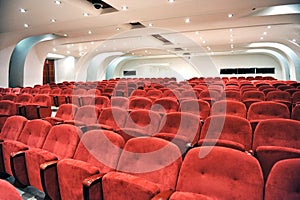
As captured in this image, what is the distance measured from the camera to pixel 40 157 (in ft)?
7.75

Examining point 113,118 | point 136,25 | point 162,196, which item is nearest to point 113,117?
point 113,118

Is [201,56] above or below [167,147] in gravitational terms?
above

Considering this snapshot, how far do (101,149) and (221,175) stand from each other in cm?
122

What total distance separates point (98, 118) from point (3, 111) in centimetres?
276

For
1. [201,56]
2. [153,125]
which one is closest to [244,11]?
[153,125]

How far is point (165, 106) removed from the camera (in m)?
4.70

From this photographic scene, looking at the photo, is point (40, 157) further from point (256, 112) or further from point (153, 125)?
point (256, 112)

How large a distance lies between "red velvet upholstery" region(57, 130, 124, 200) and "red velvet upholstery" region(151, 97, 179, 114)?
2.25m

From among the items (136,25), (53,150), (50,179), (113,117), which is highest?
(136,25)

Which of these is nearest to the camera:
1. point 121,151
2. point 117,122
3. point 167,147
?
point 167,147

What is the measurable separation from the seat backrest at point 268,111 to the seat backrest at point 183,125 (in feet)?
3.85

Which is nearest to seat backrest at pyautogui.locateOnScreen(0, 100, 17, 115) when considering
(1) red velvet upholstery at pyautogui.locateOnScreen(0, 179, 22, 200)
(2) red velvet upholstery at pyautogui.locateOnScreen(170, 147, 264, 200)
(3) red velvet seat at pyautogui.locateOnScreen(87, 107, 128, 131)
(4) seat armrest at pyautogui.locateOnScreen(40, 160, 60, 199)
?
(3) red velvet seat at pyautogui.locateOnScreen(87, 107, 128, 131)

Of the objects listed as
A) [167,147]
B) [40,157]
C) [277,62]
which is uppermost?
[277,62]

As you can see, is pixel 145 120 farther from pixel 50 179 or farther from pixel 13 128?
pixel 13 128
